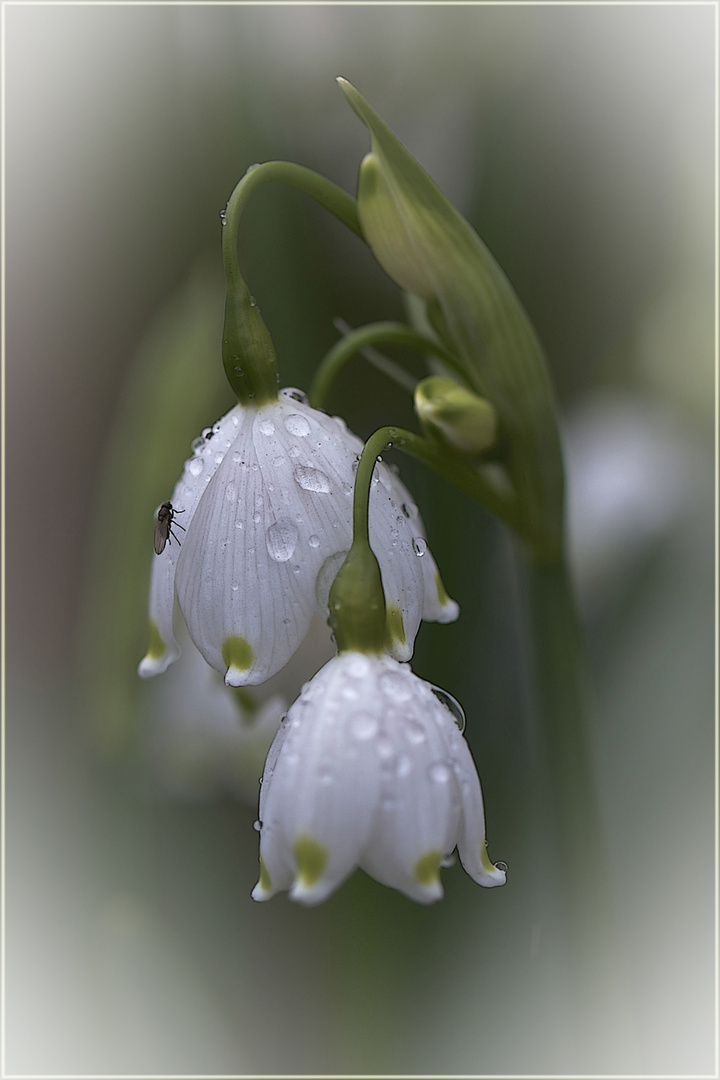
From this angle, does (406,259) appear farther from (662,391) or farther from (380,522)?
(662,391)

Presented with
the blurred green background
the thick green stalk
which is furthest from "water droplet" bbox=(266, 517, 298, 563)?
the blurred green background

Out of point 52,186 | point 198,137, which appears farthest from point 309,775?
point 52,186

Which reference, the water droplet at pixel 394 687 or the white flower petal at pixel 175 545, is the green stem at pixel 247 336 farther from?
the water droplet at pixel 394 687

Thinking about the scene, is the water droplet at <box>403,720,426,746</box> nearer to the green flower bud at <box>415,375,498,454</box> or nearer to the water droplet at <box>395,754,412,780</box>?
the water droplet at <box>395,754,412,780</box>

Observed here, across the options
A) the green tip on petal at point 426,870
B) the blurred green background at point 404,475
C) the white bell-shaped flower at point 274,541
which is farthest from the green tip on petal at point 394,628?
the blurred green background at point 404,475

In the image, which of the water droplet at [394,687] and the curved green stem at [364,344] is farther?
the curved green stem at [364,344]

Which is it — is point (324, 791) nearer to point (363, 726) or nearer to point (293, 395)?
point (363, 726)
